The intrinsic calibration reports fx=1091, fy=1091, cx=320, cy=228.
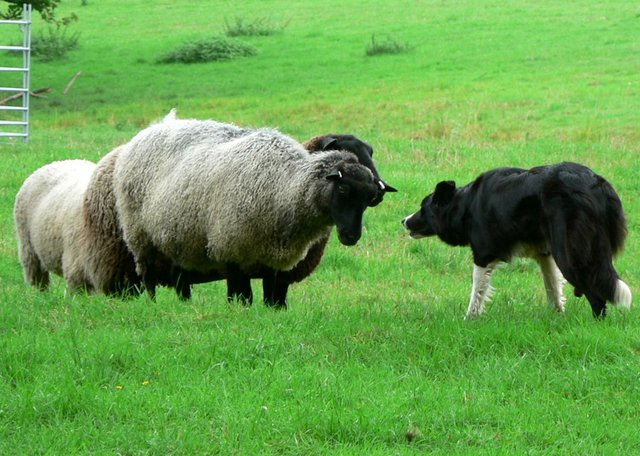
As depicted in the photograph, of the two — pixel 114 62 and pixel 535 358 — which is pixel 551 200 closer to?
pixel 535 358

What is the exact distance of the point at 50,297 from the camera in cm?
848

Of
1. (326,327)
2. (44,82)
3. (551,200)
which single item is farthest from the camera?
(44,82)

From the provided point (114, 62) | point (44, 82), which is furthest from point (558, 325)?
point (114, 62)

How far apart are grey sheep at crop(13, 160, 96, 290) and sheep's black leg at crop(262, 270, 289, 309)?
186 centimetres

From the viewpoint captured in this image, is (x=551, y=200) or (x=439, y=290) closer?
(x=551, y=200)

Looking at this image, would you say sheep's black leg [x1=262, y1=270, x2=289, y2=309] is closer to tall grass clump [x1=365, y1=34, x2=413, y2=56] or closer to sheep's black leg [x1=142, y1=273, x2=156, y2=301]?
sheep's black leg [x1=142, y1=273, x2=156, y2=301]

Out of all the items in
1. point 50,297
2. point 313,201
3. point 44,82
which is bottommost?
point 44,82

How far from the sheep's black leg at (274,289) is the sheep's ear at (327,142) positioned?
1448 millimetres

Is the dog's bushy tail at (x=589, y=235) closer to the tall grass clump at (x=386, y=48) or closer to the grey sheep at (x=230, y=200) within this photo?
the grey sheep at (x=230, y=200)

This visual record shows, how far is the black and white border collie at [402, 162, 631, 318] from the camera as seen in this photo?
7.77 meters

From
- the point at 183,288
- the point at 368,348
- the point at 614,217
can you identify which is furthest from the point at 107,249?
the point at 614,217

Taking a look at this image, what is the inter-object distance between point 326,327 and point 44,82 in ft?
88.9

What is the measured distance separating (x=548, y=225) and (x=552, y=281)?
93 cm

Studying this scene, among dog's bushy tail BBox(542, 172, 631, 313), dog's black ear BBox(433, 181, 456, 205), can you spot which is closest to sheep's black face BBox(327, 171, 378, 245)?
dog's black ear BBox(433, 181, 456, 205)
